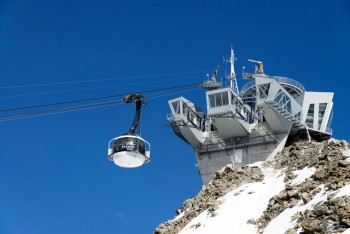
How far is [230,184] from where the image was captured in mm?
54156

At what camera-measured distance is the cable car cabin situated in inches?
742

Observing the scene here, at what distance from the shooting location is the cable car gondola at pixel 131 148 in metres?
18.9

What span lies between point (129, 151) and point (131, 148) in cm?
12

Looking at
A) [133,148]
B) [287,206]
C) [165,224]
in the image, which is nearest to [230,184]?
[165,224]

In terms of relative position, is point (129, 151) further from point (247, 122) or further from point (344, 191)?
point (247, 122)

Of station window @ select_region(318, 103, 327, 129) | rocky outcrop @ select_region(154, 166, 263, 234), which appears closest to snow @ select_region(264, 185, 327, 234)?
rocky outcrop @ select_region(154, 166, 263, 234)

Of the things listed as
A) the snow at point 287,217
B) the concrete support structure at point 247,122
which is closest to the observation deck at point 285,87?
the concrete support structure at point 247,122

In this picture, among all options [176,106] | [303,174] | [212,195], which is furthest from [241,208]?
[176,106]

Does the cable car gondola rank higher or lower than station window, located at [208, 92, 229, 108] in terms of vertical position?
→ lower

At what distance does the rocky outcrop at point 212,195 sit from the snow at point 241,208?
1.19 m

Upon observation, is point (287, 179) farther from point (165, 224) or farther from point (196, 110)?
point (196, 110)

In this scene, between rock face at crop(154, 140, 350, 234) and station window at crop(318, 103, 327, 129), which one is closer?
rock face at crop(154, 140, 350, 234)

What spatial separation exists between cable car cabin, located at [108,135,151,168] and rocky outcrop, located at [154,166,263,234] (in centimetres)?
2999

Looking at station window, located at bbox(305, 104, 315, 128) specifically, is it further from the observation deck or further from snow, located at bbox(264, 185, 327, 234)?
snow, located at bbox(264, 185, 327, 234)
